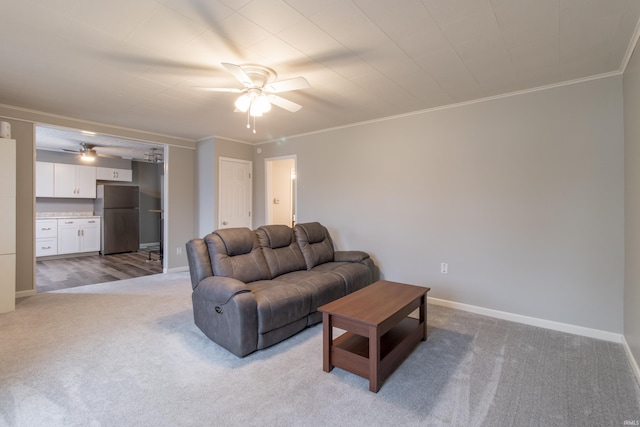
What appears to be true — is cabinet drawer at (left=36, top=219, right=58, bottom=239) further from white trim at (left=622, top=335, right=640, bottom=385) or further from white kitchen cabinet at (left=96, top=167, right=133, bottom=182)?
white trim at (left=622, top=335, right=640, bottom=385)

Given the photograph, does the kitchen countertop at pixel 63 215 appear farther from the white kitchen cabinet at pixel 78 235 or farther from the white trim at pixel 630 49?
the white trim at pixel 630 49

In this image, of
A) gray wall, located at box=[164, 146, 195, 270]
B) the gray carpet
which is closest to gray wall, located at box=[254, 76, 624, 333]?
the gray carpet

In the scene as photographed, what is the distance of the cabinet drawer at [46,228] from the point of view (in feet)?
20.8

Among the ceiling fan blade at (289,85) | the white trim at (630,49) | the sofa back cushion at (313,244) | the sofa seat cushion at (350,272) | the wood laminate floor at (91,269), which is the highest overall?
the white trim at (630,49)

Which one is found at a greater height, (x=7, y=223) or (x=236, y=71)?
(x=236, y=71)

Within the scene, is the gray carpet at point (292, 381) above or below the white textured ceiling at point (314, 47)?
below

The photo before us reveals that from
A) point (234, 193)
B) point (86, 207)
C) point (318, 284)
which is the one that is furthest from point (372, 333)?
A: point (86, 207)

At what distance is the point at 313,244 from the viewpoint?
4.04 metres

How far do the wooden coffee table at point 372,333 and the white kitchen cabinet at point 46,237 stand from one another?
725 cm

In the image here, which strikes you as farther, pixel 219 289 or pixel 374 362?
pixel 219 289

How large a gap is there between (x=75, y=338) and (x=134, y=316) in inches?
22.8

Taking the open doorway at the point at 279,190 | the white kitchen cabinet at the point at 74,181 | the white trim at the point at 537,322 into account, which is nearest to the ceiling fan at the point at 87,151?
the white kitchen cabinet at the point at 74,181

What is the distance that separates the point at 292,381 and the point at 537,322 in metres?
2.62

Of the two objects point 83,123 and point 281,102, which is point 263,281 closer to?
point 281,102
